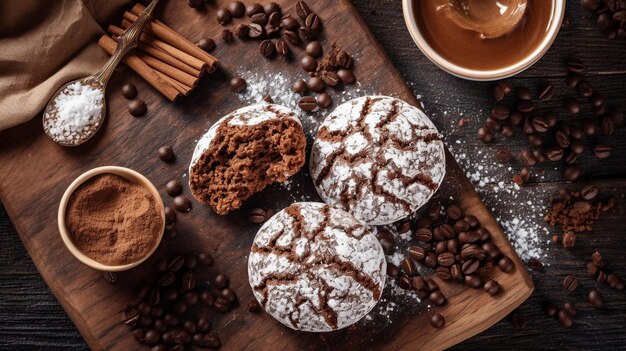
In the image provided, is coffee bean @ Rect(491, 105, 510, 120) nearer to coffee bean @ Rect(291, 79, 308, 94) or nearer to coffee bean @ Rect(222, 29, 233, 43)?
coffee bean @ Rect(291, 79, 308, 94)

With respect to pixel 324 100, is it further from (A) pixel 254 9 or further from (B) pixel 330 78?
(A) pixel 254 9

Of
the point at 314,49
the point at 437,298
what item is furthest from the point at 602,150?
the point at 314,49

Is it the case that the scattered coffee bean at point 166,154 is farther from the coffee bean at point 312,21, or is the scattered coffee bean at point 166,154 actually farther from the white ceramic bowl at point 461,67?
the white ceramic bowl at point 461,67

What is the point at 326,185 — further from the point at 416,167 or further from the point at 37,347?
the point at 37,347

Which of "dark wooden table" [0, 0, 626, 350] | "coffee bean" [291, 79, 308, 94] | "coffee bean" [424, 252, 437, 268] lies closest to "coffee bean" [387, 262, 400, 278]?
"coffee bean" [424, 252, 437, 268]

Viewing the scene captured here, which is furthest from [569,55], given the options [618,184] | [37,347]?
[37,347]
